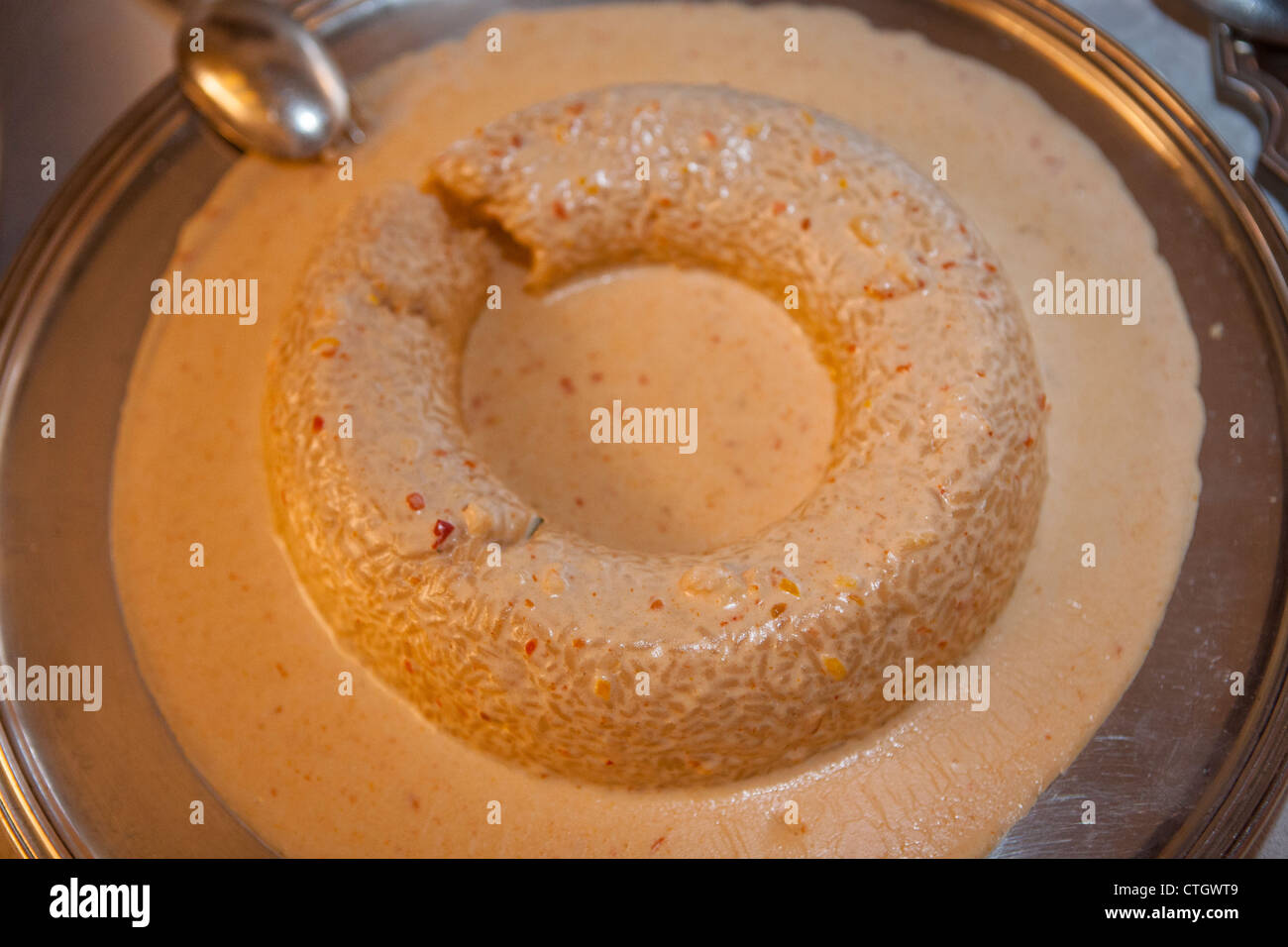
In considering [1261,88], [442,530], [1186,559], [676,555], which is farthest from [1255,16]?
[442,530]

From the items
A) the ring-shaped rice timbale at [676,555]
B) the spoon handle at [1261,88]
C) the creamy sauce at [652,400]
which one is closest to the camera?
the ring-shaped rice timbale at [676,555]

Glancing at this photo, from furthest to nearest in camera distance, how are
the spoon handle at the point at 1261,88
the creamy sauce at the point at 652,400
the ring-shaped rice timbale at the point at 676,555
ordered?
the spoon handle at the point at 1261,88, the creamy sauce at the point at 652,400, the ring-shaped rice timbale at the point at 676,555

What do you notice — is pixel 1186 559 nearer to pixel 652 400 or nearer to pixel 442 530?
pixel 652 400

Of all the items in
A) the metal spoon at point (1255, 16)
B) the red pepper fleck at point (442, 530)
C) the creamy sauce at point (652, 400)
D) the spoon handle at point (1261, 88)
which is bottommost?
the red pepper fleck at point (442, 530)

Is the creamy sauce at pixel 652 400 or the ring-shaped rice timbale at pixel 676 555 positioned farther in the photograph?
the creamy sauce at pixel 652 400

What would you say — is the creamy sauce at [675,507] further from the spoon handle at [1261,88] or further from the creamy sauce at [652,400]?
the spoon handle at [1261,88]

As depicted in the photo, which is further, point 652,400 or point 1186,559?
point 652,400

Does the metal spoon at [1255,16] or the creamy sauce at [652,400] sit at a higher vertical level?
the metal spoon at [1255,16]

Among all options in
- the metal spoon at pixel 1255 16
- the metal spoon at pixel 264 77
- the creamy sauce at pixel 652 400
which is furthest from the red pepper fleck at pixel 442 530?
the metal spoon at pixel 1255 16
